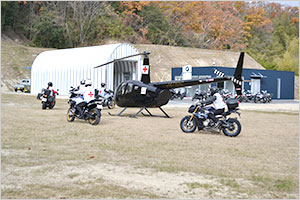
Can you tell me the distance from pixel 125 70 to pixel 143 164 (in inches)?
1117

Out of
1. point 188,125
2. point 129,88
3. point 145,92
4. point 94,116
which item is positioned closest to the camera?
point 188,125

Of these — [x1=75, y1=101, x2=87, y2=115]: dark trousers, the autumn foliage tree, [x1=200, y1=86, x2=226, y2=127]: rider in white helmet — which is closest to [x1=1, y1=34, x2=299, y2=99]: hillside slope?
the autumn foliage tree

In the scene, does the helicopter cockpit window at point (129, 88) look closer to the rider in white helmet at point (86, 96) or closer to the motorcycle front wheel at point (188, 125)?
the rider in white helmet at point (86, 96)

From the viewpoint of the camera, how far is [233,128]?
429 inches

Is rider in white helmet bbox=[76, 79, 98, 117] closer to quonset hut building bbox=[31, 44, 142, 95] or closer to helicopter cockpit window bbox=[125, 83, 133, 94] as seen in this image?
helicopter cockpit window bbox=[125, 83, 133, 94]

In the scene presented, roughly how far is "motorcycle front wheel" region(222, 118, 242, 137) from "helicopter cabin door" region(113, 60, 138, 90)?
22294 mm

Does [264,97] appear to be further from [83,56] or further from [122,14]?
[122,14]

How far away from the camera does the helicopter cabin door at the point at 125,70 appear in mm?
33594

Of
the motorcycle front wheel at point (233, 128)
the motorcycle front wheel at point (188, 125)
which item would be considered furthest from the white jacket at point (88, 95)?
the motorcycle front wheel at point (233, 128)

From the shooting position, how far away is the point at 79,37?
58625 millimetres

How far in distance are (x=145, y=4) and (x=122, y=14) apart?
3977 mm

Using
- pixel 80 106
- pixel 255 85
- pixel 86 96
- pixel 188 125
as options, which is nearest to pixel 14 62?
pixel 255 85

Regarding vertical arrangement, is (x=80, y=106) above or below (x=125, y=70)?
below

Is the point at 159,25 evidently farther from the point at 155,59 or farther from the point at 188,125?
the point at 188,125
